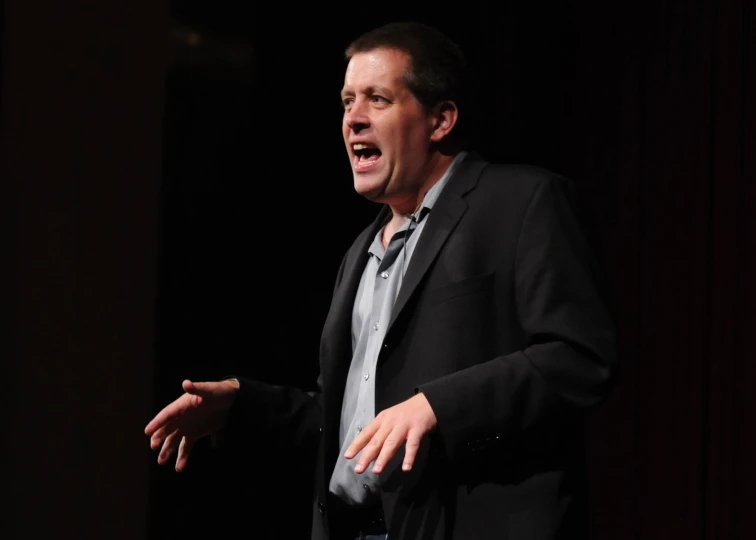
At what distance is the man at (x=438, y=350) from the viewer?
131 centimetres

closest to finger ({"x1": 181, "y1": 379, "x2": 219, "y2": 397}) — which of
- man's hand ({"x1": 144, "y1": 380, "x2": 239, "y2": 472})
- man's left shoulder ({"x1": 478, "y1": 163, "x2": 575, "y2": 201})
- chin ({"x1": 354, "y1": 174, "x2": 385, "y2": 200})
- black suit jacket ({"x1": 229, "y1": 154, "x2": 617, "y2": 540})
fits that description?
man's hand ({"x1": 144, "y1": 380, "x2": 239, "y2": 472})

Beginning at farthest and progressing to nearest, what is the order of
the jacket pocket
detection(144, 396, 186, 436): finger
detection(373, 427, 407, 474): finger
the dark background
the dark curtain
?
the dark curtain, the dark background, detection(144, 396, 186, 436): finger, the jacket pocket, detection(373, 427, 407, 474): finger

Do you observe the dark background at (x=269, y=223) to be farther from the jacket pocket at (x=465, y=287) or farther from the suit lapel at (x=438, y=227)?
the jacket pocket at (x=465, y=287)

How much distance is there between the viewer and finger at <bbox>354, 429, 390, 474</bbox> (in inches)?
47.4

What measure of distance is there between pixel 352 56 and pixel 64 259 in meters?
0.93

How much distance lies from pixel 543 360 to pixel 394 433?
0.26 m

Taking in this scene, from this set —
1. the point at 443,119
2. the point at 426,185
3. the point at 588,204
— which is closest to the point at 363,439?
the point at 426,185

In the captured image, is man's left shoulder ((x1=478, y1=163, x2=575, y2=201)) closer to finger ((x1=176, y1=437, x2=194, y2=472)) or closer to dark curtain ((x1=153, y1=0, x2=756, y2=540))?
finger ((x1=176, y1=437, x2=194, y2=472))

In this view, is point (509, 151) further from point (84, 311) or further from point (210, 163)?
point (84, 311)

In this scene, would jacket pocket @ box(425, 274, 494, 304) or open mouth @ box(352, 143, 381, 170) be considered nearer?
jacket pocket @ box(425, 274, 494, 304)

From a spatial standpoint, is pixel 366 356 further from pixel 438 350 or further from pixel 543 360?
pixel 543 360

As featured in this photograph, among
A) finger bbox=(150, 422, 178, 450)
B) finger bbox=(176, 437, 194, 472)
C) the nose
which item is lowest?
finger bbox=(176, 437, 194, 472)

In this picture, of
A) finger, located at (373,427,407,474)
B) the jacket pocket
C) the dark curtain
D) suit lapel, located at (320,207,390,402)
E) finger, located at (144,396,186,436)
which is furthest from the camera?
the dark curtain

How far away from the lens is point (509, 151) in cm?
305
